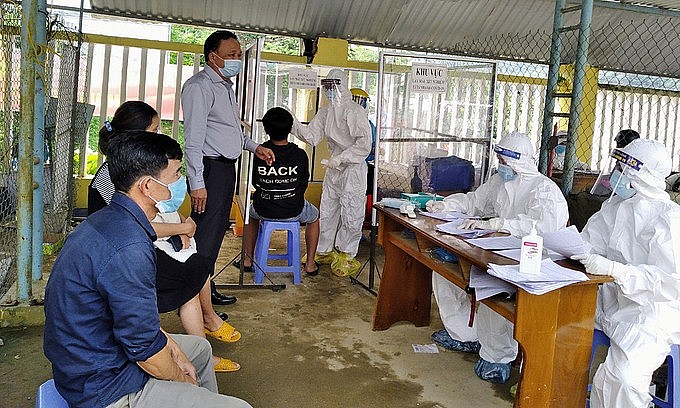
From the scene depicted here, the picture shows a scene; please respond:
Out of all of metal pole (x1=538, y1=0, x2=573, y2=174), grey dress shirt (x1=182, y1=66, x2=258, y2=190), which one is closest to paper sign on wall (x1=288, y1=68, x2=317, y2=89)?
grey dress shirt (x1=182, y1=66, x2=258, y2=190)

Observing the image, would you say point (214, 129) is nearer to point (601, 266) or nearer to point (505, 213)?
point (505, 213)

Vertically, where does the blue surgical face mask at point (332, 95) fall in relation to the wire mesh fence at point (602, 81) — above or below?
below

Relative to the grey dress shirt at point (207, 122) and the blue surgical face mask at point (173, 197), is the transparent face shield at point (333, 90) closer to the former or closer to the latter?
the grey dress shirt at point (207, 122)

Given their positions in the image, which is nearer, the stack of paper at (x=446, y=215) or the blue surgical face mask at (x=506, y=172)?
the blue surgical face mask at (x=506, y=172)

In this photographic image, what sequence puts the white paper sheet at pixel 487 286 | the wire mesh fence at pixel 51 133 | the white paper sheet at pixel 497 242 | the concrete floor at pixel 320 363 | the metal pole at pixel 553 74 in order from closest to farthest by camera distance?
the white paper sheet at pixel 487 286, the white paper sheet at pixel 497 242, the concrete floor at pixel 320 363, the wire mesh fence at pixel 51 133, the metal pole at pixel 553 74

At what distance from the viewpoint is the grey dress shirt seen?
3461 millimetres

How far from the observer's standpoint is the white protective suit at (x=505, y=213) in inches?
119

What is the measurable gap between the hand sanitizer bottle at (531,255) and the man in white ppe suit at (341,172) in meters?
2.85

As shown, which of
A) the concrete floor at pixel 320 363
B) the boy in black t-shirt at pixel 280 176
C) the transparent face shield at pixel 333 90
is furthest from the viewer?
the transparent face shield at pixel 333 90

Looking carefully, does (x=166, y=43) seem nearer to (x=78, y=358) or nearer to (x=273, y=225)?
(x=273, y=225)

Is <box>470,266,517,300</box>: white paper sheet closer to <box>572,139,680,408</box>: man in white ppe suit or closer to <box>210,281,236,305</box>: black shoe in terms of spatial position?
<box>572,139,680,408</box>: man in white ppe suit

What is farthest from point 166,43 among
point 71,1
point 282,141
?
point 282,141

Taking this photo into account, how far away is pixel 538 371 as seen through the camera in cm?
234

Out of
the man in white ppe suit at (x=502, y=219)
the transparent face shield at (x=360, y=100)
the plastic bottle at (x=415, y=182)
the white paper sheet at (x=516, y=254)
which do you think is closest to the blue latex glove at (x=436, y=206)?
the man in white ppe suit at (x=502, y=219)
